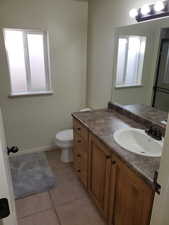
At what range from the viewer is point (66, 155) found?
2.73 metres

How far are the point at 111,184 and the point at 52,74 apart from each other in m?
1.94

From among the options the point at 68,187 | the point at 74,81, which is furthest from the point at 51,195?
the point at 74,81

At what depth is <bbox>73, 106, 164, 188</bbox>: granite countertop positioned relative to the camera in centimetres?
112

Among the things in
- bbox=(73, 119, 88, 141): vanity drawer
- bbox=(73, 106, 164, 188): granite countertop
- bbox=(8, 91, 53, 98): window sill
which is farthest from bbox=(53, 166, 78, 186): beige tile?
bbox=(8, 91, 53, 98): window sill

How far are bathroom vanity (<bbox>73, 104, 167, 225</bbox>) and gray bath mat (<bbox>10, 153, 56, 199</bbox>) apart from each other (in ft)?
1.65

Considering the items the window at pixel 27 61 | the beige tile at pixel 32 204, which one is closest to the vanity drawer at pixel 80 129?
the beige tile at pixel 32 204

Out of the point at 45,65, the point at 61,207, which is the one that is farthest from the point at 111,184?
the point at 45,65

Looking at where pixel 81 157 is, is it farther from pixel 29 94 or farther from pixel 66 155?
pixel 29 94

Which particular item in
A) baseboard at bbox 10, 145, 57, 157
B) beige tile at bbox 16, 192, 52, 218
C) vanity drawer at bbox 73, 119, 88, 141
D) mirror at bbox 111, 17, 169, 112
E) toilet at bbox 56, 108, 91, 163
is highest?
mirror at bbox 111, 17, 169, 112

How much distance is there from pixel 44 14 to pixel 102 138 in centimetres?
205

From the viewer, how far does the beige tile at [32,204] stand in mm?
1891

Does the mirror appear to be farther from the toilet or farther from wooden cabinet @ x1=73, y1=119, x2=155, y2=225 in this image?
the toilet

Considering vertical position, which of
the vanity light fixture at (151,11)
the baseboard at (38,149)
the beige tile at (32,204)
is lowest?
the beige tile at (32,204)

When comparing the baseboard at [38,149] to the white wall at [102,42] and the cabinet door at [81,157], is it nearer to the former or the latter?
the cabinet door at [81,157]
